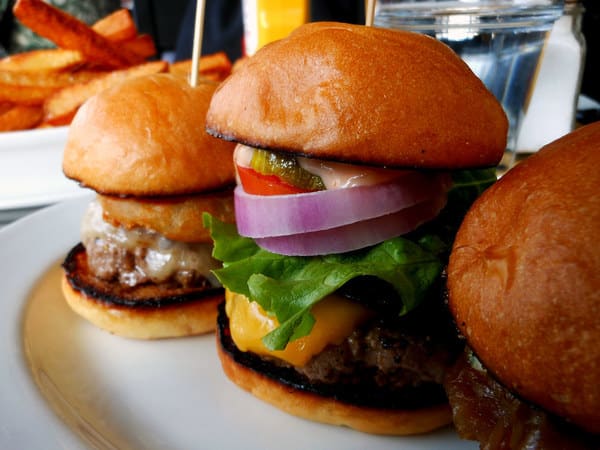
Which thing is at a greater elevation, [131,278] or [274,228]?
[274,228]

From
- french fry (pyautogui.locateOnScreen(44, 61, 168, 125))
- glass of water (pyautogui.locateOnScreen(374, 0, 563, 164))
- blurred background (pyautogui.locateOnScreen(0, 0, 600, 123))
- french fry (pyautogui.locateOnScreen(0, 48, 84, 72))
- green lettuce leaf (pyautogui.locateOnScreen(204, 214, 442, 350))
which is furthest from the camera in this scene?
blurred background (pyautogui.locateOnScreen(0, 0, 600, 123))

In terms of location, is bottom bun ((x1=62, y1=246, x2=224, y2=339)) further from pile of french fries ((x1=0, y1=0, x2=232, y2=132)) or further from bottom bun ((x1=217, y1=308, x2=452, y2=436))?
pile of french fries ((x1=0, y1=0, x2=232, y2=132))

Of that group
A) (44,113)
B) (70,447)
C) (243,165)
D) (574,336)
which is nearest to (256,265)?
(243,165)

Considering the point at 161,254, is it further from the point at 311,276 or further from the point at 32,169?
the point at 32,169

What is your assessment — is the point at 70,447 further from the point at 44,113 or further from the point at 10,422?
the point at 44,113

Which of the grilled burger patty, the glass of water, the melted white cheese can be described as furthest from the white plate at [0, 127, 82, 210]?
the grilled burger patty

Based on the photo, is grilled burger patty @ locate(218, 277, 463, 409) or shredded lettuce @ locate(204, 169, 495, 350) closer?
shredded lettuce @ locate(204, 169, 495, 350)

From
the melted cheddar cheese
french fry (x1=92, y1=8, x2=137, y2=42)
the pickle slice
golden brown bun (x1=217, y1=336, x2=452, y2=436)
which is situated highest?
the pickle slice
